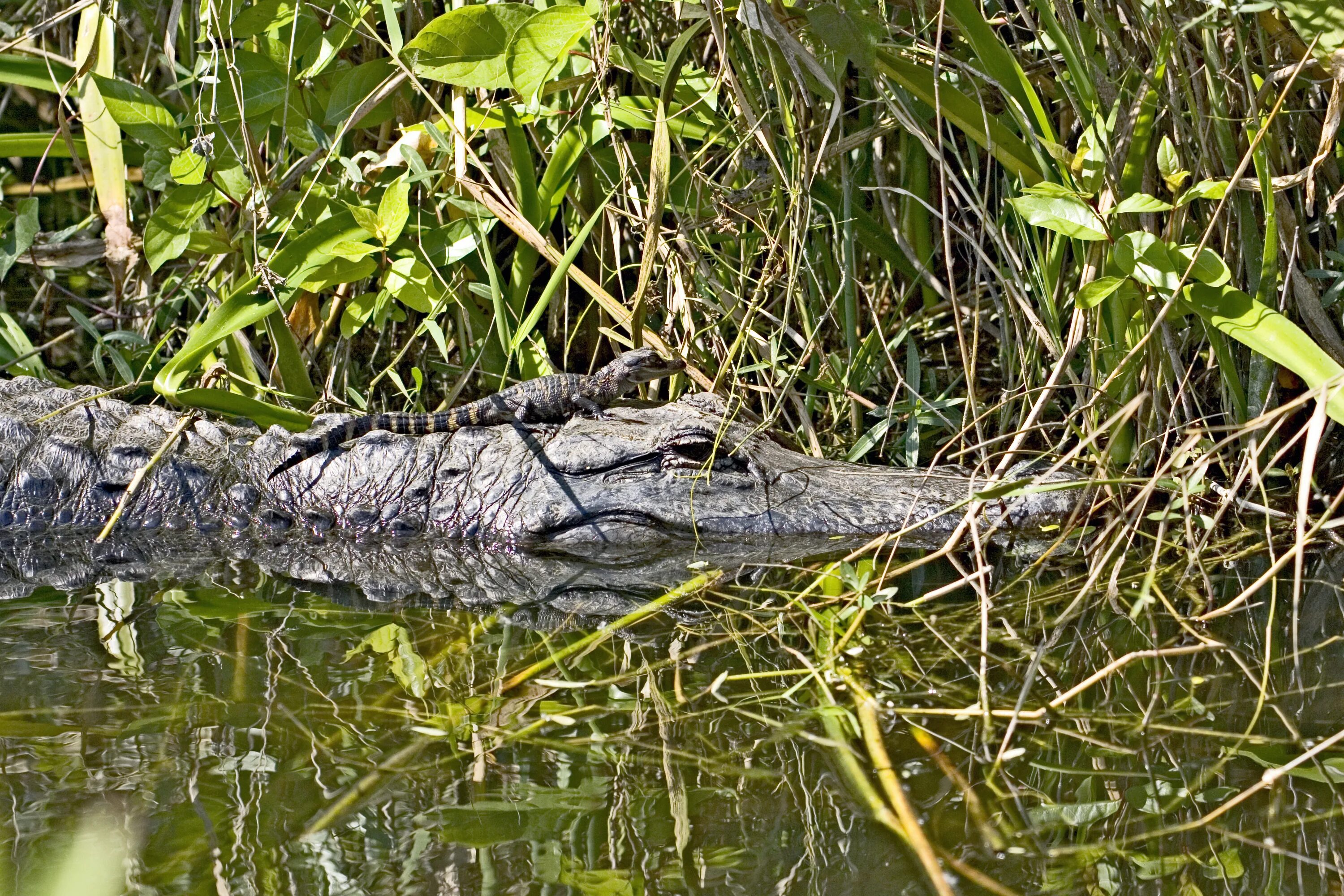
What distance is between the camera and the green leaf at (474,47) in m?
3.63

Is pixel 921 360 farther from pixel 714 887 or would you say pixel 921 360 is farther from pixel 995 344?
pixel 714 887

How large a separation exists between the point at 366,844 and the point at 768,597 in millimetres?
1568

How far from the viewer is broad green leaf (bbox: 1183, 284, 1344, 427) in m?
2.91

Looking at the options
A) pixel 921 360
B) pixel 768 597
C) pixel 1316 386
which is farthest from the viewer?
pixel 921 360

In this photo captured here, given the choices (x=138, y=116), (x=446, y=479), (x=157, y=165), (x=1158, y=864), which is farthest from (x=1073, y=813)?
(x=138, y=116)

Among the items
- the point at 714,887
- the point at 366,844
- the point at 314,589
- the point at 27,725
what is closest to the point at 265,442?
the point at 314,589

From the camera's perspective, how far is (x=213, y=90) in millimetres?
4082

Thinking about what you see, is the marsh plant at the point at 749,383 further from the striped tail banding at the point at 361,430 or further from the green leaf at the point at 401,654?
the striped tail banding at the point at 361,430

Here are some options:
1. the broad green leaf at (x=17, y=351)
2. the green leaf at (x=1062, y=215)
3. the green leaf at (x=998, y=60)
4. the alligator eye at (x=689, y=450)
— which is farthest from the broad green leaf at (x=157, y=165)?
the green leaf at (x=1062, y=215)

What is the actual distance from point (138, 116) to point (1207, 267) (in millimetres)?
3483

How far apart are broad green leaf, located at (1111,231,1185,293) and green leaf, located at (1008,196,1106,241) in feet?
0.23

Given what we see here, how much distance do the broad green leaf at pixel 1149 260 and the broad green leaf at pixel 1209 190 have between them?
125 millimetres

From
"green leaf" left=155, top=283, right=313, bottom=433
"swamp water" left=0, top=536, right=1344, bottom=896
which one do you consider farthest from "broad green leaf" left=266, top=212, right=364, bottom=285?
"swamp water" left=0, top=536, right=1344, bottom=896

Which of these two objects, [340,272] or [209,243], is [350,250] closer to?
[340,272]
